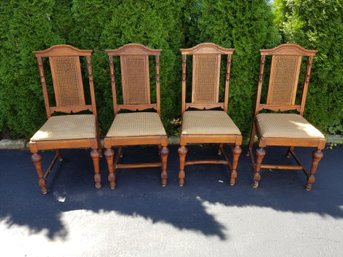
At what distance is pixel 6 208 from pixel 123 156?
51.3 inches

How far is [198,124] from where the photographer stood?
2.95 metres

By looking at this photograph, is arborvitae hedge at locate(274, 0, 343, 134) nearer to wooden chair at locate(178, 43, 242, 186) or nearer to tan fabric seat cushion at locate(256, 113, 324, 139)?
tan fabric seat cushion at locate(256, 113, 324, 139)

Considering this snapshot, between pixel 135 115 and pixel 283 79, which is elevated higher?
pixel 283 79

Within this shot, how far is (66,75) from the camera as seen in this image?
3090mm

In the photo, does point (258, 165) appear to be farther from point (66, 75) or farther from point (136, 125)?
point (66, 75)

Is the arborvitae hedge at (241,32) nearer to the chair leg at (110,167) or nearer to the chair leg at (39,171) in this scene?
the chair leg at (110,167)

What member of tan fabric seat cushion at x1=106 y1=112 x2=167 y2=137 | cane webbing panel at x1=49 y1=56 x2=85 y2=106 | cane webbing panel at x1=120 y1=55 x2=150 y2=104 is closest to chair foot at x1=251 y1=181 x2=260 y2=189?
tan fabric seat cushion at x1=106 y1=112 x2=167 y2=137

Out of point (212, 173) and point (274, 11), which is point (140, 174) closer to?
point (212, 173)

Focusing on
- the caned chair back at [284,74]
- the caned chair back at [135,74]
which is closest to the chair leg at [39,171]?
the caned chair back at [135,74]

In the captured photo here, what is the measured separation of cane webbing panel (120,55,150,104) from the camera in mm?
3111

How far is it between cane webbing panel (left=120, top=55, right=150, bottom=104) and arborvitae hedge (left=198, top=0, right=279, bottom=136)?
0.73 meters

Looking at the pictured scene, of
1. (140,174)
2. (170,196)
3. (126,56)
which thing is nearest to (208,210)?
(170,196)

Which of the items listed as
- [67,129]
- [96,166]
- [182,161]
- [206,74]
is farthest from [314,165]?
[67,129]

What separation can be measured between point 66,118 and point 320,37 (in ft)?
8.98
